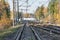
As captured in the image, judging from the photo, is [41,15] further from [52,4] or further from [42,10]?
[52,4]

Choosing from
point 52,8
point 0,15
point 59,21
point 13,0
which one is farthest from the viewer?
point 52,8

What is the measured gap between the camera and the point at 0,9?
58.6m

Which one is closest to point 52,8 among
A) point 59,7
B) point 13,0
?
point 59,7

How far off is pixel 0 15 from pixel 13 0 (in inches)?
310

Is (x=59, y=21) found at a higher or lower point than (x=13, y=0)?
lower

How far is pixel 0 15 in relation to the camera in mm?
57906

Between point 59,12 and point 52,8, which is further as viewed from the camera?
point 52,8

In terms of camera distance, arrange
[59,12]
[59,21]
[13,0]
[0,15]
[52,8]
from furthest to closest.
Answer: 1. [52,8]
2. [59,12]
3. [59,21]
4. [0,15]
5. [13,0]

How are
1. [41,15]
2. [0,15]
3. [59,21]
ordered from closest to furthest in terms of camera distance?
[0,15]
[59,21]
[41,15]

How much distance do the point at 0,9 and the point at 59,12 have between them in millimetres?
30371

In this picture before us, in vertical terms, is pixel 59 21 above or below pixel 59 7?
below

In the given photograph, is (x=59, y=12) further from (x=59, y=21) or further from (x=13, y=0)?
(x=13, y=0)

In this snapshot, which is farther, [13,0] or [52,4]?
[52,4]

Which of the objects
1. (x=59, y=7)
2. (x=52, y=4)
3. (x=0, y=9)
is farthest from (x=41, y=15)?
(x=0, y=9)
